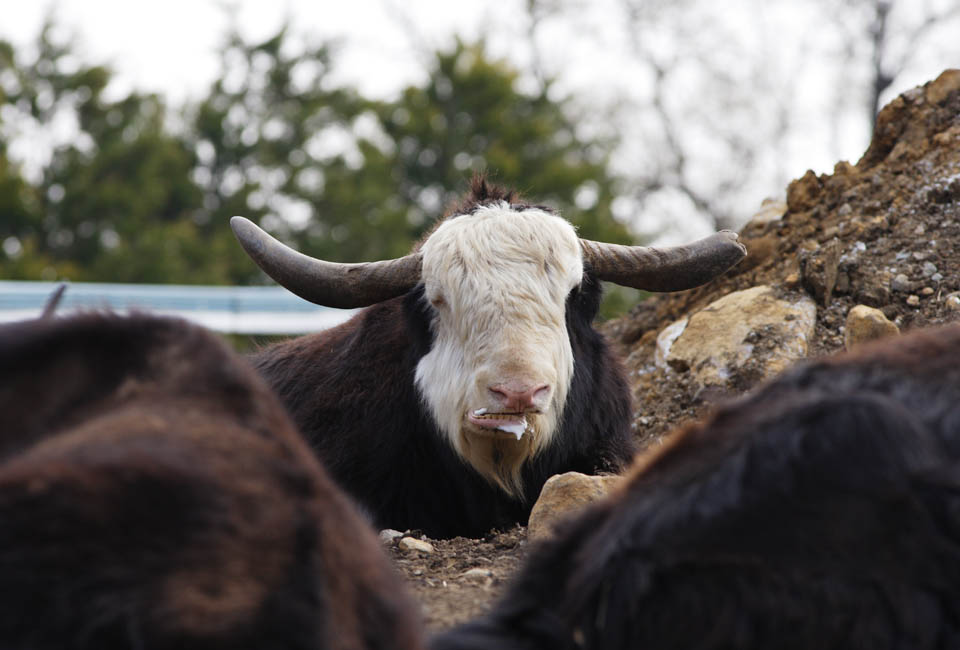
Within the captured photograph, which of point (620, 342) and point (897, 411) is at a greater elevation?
point (897, 411)

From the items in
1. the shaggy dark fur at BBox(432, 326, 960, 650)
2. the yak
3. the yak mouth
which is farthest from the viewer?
the yak

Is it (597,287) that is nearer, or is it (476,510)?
(476,510)

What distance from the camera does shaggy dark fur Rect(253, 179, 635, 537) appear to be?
5734mm

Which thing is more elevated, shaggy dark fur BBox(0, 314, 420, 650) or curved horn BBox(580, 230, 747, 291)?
curved horn BBox(580, 230, 747, 291)

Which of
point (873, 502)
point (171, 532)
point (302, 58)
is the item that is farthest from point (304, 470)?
point (302, 58)

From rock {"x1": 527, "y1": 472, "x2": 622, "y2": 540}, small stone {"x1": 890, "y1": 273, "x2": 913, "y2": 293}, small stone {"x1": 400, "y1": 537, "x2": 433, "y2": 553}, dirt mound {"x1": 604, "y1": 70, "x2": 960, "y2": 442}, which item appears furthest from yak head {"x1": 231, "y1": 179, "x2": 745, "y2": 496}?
small stone {"x1": 890, "y1": 273, "x2": 913, "y2": 293}

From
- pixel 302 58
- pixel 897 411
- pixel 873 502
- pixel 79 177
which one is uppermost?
pixel 302 58

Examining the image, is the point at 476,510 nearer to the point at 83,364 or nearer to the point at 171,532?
the point at 83,364

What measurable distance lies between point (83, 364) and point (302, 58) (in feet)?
96.6

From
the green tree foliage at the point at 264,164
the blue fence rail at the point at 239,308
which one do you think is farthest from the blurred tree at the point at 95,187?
the blue fence rail at the point at 239,308

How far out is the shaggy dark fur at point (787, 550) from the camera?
2.34m

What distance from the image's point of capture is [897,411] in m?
2.50

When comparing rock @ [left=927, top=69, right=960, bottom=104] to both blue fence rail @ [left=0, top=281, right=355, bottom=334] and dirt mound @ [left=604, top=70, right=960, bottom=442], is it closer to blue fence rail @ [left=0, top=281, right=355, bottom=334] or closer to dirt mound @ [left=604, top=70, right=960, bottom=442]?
dirt mound @ [left=604, top=70, right=960, bottom=442]

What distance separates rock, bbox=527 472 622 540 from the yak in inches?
20.9
